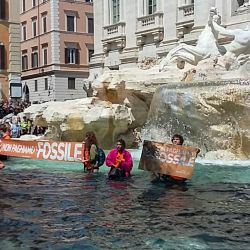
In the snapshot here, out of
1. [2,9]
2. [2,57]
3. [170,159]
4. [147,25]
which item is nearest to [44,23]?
[2,9]

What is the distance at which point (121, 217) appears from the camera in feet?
21.7

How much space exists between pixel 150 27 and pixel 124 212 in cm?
1926

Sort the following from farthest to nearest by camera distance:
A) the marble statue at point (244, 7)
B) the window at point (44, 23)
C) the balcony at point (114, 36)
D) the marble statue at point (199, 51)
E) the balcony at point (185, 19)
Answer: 1. the window at point (44, 23)
2. the balcony at point (114, 36)
3. the balcony at point (185, 19)
4. the marble statue at point (244, 7)
5. the marble statue at point (199, 51)

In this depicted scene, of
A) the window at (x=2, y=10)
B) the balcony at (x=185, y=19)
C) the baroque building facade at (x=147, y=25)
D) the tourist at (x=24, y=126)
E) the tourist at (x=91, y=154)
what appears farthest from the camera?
the window at (x=2, y=10)

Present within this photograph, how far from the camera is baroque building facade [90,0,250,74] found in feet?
68.3

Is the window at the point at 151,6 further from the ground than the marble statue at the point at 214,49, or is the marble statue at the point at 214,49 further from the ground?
the window at the point at 151,6

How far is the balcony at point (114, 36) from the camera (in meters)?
27.6

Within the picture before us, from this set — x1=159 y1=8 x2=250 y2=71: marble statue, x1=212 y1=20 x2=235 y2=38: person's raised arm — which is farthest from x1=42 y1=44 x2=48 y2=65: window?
x1=212 y1=20 x2=235 y2=38: person's raised arm

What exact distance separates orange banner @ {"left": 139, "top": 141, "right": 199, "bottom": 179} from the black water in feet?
0.84

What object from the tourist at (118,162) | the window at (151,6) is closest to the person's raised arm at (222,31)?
the tourist at (118,162)

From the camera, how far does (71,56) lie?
46.7m

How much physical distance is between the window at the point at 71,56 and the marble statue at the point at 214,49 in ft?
97.9

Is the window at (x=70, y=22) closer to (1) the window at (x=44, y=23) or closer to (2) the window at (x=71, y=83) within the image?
(1) the window at (x=44, y=23)

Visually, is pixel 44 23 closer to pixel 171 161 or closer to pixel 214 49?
pixel 214 49
